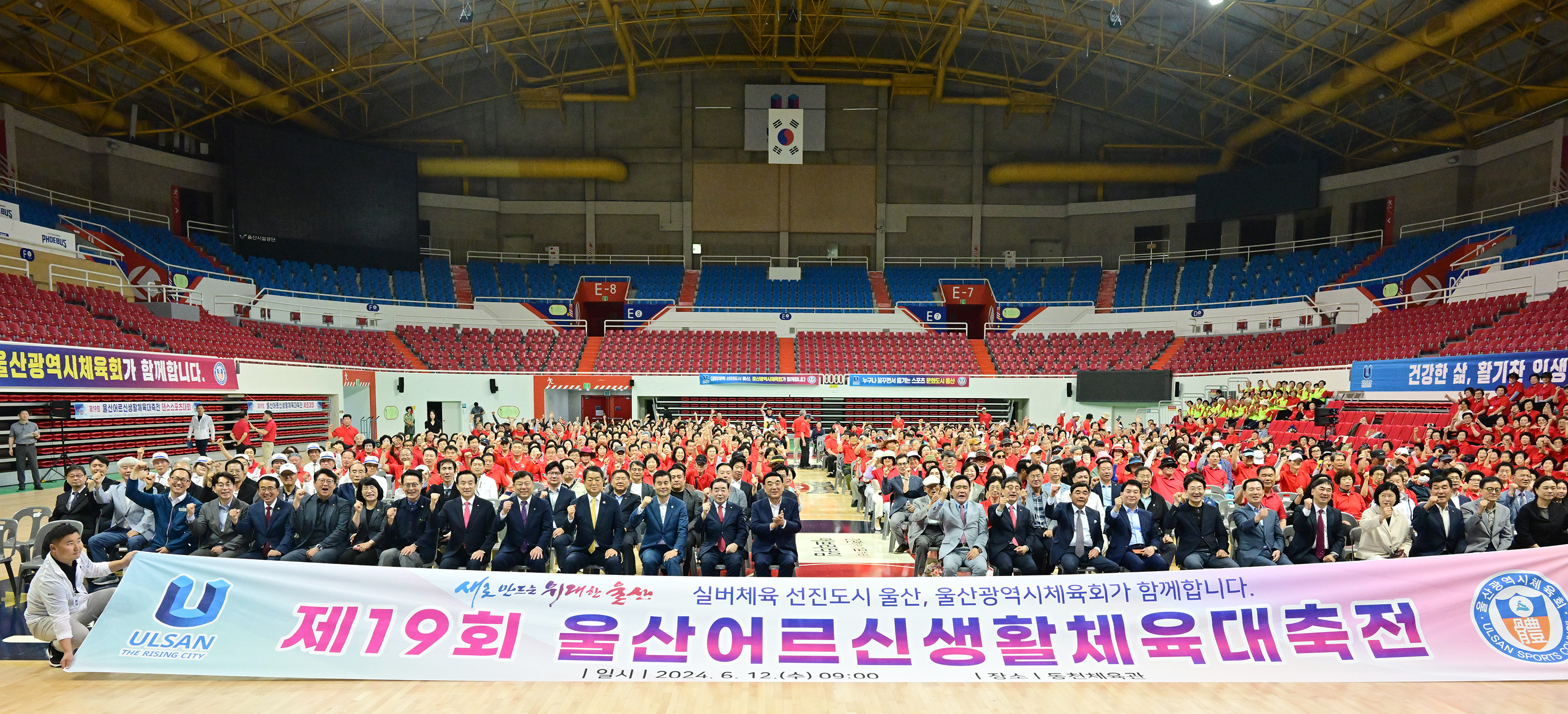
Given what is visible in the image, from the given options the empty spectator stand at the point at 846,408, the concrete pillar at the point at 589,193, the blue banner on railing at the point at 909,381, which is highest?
the concrete pillar at the point at 589,193

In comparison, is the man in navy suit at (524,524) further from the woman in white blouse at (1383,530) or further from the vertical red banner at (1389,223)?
the vertical red banner at (1389,223)

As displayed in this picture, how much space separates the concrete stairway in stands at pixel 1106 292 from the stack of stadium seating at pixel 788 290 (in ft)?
33.8

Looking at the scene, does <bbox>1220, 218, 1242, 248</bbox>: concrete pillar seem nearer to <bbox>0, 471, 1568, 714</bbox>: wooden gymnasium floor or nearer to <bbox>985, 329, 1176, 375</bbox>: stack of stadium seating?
<bbox>985, 329, 1176, 375</bbox>: stack of stadium seating

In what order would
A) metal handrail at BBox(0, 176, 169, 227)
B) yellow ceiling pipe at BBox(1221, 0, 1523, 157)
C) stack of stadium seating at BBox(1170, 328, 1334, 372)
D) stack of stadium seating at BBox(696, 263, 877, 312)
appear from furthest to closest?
stack of stadium seating at BBox(696, 263, 877, 312) → stack of stadium seating at BBox(1170, 328, 1334, 372) → metal handrail at BBox(0, 176, 169, 227) → yellow ceiling pipe at BBox(1221, 0, 1523, 157)

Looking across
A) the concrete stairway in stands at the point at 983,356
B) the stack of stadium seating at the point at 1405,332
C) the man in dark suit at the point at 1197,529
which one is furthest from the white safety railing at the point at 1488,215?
the man in dark suit at the point at 1197,529

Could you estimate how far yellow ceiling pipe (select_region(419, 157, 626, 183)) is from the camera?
35.3 metres

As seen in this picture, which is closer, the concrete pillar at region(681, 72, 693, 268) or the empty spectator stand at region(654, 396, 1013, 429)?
the empty spectator stand at region(654, 396, 1013, 429)

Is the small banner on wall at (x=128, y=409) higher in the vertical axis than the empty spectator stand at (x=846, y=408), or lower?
higher

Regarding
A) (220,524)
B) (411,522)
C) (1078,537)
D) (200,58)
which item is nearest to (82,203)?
(200,58)

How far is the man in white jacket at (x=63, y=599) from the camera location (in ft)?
18.4

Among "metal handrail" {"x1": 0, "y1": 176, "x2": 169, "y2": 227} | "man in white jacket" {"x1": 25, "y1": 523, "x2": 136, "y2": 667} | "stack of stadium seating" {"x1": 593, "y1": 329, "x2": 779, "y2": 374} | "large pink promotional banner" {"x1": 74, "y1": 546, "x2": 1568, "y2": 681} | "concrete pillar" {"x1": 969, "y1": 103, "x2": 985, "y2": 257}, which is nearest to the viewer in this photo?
"man in white jacket" {"x1": 25, "y1": 523, "x2": 136, "y2": 667}

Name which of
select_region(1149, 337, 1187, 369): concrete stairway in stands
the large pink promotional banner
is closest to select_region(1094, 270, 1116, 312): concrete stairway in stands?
select_region(1149, 337, 1187, 369): concrete stairway in stands

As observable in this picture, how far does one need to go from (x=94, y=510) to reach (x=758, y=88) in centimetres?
3107

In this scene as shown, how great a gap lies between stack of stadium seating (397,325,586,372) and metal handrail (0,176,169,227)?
9.35m
